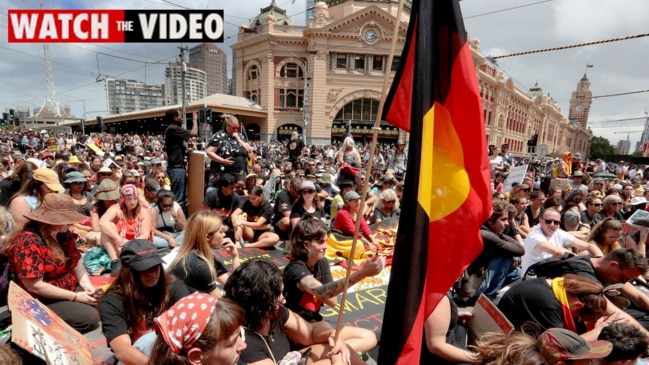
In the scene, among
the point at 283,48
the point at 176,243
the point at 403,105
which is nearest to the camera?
the point at 403,105

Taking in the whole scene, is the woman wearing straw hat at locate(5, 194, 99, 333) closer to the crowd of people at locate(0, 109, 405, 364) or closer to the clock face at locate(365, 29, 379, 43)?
the crowd of people at locate(0, 109, 405, 364)

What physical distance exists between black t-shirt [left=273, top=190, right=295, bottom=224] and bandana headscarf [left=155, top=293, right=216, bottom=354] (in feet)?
14.7

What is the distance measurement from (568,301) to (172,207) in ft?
17.6

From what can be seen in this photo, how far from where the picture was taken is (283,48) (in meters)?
36.6

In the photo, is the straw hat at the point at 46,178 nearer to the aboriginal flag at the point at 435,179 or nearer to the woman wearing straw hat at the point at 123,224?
the woman wearing straw hat at the point at 123,224

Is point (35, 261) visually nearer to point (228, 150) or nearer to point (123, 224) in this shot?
point (123, 224)

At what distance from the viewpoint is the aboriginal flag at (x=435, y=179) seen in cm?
199

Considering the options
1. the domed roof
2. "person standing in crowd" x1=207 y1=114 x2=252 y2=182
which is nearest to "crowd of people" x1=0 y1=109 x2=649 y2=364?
"person standing in crowd" x1=207 y1=114 x2=252 y2=182

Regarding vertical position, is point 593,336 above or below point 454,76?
below

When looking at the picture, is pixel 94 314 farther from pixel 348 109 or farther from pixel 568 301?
pixel 348 109

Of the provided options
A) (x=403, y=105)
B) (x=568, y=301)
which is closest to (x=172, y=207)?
(x=403, y=105)

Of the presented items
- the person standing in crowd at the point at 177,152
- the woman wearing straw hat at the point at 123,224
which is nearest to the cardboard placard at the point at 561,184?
the person standing in crowd at the point at 177,152

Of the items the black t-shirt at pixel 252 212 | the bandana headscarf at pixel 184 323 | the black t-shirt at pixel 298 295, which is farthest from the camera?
the black t-shirt at pixel 252 212

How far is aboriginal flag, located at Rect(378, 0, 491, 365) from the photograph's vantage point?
1.99 m
